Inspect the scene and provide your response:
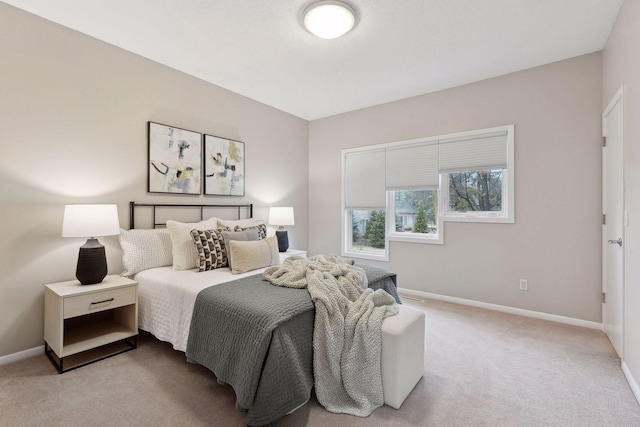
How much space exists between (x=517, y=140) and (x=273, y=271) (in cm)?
293

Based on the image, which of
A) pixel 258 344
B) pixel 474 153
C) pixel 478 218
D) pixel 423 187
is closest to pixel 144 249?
pixel 258 344

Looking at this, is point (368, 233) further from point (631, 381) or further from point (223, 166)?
point (631, 381)

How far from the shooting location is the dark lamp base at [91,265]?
236 centimetres

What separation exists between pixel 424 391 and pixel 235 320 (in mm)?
1282

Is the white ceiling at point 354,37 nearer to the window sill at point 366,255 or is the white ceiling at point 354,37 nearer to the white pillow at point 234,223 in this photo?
the white pillow at point 234,223

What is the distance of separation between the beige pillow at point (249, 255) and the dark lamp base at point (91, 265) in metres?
0.97

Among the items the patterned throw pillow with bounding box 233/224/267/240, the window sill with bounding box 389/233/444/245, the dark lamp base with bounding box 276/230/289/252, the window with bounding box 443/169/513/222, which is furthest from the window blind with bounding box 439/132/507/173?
the patterned throw pillow with bounding box 233/224/267/240

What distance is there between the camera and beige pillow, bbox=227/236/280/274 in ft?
8.80

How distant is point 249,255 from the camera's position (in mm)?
2734

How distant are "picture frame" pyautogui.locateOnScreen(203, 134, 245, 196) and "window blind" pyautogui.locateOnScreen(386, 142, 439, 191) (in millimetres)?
2008

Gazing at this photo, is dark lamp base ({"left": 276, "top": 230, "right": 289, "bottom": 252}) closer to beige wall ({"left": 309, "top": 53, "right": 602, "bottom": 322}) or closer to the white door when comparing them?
beige wall ({"left": 309, "top": 53, "right": 602, "bottom": 322})

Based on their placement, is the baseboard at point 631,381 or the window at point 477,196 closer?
the baseboard at point 631,381

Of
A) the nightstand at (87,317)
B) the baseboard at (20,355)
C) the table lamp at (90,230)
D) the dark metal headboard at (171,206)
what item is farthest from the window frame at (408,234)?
the baseboard at (20,355)

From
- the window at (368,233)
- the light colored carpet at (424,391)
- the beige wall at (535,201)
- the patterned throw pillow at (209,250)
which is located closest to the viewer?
the light colored carpet at (424,391)
